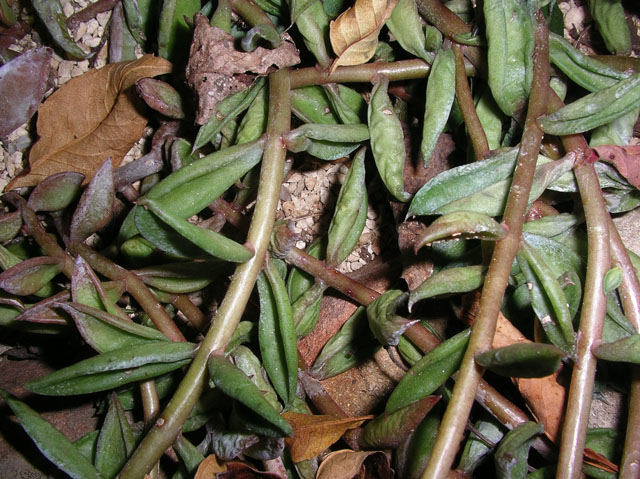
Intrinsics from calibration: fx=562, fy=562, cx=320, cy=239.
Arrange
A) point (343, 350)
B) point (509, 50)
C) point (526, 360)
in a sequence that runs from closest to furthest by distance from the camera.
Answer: point (526, 360), point (509, 50), point (343, 350)

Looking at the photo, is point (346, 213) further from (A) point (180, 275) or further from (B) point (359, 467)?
(B) point (359, 467)

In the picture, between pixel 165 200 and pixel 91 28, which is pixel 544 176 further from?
pixel 91 28

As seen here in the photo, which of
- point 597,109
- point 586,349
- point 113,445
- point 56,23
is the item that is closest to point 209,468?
point 113,445

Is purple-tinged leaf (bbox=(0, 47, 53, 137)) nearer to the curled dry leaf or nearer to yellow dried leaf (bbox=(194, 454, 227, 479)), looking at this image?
the curled dry leaf

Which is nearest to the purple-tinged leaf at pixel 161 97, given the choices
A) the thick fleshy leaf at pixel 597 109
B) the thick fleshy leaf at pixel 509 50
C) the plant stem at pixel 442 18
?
the plant stem at pixel 442 18

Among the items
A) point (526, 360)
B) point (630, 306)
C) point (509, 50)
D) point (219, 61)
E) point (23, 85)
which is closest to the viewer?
point (526, 360)

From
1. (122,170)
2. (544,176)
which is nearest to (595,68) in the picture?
(544,176)
